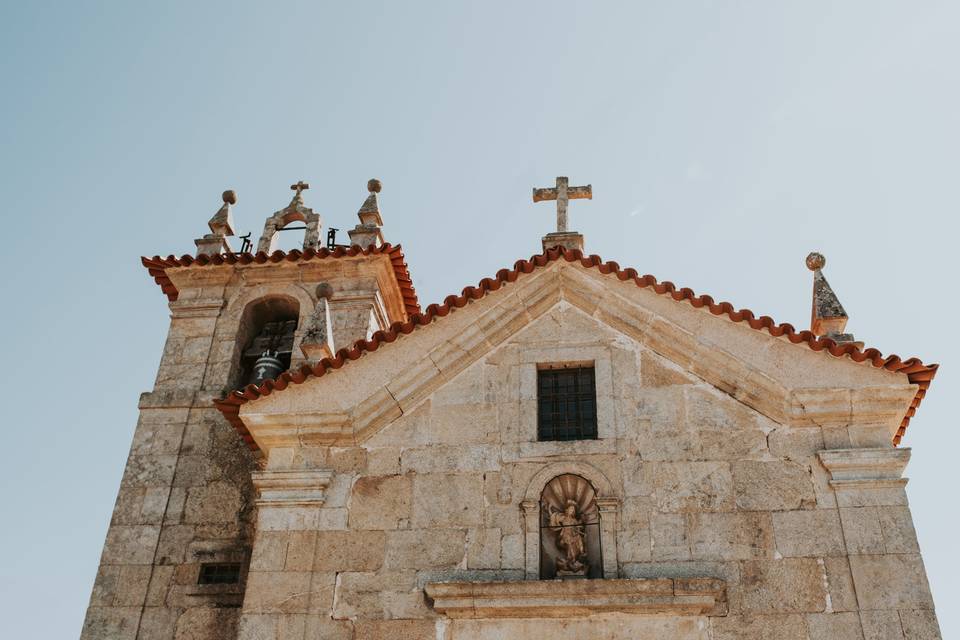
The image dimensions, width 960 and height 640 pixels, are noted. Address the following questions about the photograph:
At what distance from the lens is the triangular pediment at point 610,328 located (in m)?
7.82

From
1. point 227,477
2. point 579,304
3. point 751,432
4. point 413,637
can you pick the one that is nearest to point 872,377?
point 751,432

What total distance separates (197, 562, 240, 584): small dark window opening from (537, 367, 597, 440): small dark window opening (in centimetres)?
364

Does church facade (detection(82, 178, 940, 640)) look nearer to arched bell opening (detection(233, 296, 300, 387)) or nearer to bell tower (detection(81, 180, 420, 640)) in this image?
bell tower (detection(81, 180, 420, 640))

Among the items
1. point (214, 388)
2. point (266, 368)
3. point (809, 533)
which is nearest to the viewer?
point (809, 533)

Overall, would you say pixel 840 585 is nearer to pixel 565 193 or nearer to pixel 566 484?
pixel 566 484

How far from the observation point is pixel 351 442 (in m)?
8.32

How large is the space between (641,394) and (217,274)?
6619 millimetres

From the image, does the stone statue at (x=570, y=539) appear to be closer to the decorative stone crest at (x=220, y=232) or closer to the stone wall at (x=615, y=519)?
the stone wall at (x=615, y=519)

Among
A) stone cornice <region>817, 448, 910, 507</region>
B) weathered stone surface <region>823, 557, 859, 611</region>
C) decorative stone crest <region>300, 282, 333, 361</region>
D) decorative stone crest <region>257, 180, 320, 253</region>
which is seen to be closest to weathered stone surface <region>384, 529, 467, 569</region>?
decorative stone crest <region>300, 282, 333, 361</region>

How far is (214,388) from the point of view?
1128 centimetres

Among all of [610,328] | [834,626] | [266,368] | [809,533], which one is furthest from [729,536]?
[266,368]

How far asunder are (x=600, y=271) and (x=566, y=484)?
2.13 metres

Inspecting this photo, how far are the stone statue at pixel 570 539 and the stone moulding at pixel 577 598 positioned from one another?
11.5 inches

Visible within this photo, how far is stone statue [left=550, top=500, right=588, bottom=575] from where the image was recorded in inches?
291
